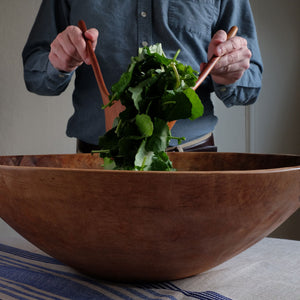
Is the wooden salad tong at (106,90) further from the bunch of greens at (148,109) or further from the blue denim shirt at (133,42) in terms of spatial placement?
the blue denim shirt at (133,42)

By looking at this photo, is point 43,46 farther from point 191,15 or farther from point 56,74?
point 191,15

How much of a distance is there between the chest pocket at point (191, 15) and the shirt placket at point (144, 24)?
2.3 inches

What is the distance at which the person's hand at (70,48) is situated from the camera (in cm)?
68

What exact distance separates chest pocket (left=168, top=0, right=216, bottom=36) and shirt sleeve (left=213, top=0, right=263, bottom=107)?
2.0 inches

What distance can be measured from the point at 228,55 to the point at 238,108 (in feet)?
4.51

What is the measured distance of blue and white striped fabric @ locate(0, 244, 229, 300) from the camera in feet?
1.32

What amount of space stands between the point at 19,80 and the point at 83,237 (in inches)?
74.6

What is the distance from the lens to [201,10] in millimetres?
1027

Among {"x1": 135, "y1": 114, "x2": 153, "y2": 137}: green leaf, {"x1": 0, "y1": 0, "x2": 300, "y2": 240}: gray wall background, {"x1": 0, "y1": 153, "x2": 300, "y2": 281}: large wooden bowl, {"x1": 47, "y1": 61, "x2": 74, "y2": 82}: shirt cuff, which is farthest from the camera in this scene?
{"x1": 0, "y1": 0, "x2": 300, "y2": 240}: gray wall background

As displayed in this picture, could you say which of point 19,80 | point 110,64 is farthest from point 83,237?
point 19,80

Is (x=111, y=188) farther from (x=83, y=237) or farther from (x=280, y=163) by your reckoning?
(x=280, y=163)

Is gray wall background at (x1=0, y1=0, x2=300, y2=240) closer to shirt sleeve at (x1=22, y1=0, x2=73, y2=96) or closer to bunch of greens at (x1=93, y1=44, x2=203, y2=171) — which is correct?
shirt sleeve at (x1=22, y1=0, x2=73, y2=96)

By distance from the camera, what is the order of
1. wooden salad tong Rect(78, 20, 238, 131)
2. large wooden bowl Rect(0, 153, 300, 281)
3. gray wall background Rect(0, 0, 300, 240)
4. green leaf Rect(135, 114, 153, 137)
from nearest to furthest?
1. large wooden bowl Rect(0, 153, 300, 281)
2. green leaf Rect(135, 114, 153, 137)
3. wooden salad tong Rect(78, 20, 238, 131)
4. gray wall background Rect(0, 0, 300, 240)

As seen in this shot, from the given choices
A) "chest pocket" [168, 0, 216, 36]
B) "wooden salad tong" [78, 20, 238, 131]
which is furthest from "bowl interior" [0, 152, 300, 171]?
"chest pocket" [168, 0, 216, 36]
